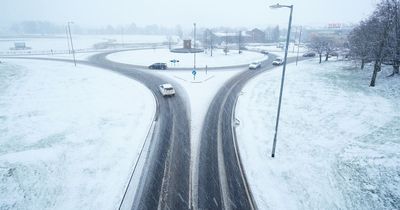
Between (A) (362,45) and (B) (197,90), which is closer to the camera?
(B) (197,90)

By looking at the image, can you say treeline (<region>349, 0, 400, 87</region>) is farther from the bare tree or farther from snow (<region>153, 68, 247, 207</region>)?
snow (<region>153, 68, 247, 207</region>)

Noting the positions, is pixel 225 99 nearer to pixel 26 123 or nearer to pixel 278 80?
pixel 278 80

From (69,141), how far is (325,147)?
18.5 metres

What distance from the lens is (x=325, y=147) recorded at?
1533 cm

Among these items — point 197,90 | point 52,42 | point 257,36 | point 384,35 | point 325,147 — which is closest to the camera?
point 325,147

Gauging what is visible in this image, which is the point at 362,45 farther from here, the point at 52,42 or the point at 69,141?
the point at 52,42

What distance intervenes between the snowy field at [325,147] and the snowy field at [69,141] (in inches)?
328

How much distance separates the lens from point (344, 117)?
2000cm

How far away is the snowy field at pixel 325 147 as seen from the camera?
11.1 m

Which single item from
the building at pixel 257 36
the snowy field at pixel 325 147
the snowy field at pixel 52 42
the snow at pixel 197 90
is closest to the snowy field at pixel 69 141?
the snow at pixel 197 90

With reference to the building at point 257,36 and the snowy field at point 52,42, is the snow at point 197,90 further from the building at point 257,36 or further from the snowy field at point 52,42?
the building at point 257,36

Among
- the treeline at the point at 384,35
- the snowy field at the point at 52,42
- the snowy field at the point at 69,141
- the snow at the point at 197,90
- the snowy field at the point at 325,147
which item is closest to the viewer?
the snowy field at the point at 325,147

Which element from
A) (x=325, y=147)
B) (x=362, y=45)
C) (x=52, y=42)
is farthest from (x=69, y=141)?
(x=52, y=42)

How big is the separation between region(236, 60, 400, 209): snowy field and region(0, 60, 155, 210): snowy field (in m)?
8.33
